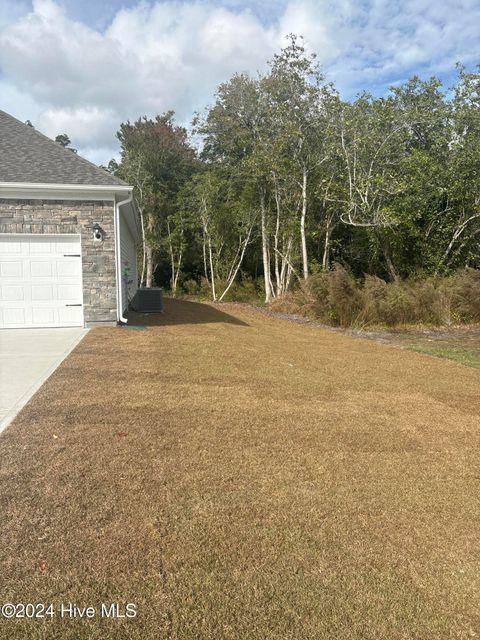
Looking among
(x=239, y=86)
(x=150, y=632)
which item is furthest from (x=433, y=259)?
(x=150, y=632)

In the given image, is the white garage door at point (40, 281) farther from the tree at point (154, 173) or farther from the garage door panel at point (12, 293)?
the tree at point (154, 173)

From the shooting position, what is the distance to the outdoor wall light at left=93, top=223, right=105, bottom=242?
31.7ft

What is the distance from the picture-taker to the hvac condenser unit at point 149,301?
43.8ft

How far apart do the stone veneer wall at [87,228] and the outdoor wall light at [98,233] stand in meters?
0.06

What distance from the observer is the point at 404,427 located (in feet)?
14.9

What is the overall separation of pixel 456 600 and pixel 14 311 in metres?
9.49

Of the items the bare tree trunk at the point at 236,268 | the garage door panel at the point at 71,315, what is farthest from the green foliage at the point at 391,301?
the bare tree trunk at the point at 236,268

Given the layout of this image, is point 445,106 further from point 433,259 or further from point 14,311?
point 14,311

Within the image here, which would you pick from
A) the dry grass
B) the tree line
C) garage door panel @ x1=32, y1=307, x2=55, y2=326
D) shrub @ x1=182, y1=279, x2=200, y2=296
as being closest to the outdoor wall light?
garage door panel @ x1=32, y1=307, x2=55, y2=326

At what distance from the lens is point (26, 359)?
680 cm

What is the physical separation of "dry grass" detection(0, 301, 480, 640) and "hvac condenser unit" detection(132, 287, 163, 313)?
7660 millimetres

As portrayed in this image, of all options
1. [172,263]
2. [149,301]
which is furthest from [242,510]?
[172,263]

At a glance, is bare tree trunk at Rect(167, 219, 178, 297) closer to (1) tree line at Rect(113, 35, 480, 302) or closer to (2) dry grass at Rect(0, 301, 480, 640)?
(1) tree line at Rect(113, 35, 480, 302)

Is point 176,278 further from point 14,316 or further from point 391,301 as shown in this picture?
point 14,316
